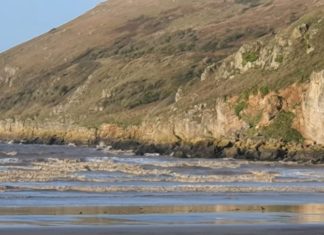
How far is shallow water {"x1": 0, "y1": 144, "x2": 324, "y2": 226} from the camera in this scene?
29.3 meters

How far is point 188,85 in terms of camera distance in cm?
11944

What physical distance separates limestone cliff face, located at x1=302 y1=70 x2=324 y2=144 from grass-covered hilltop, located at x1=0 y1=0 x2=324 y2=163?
0.33 ft

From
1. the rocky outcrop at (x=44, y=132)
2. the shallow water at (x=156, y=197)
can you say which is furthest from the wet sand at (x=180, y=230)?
the rocky outcrop at (x=44, y=132)

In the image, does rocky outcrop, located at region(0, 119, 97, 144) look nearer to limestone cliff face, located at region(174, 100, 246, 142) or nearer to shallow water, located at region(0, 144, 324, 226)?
limestone cliff face, located at region(174, 100, 246, 142)

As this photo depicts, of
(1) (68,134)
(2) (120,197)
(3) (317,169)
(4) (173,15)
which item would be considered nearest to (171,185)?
(2) (120,197)

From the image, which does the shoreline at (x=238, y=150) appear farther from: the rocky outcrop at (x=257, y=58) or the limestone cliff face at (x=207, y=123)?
the rocky outcrop at (x=257, y=58)

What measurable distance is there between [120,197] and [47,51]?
162345 mm

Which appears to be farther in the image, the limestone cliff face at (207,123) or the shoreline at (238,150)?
the limestone cliff face at (207,123)

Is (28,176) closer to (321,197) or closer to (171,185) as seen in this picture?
(171,185)

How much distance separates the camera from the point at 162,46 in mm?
158125

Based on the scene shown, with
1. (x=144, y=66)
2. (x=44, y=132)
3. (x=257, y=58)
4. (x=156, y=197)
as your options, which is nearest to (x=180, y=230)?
(x=156, y=197)

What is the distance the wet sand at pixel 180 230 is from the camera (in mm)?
25062

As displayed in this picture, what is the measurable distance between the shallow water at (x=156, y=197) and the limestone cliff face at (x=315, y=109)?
1775 centimetres

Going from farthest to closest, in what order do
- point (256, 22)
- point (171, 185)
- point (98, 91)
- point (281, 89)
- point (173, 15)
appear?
point (173, 15) → point (256, 22) → point (98, 91) → point (281, 89) → point (171, 185)
